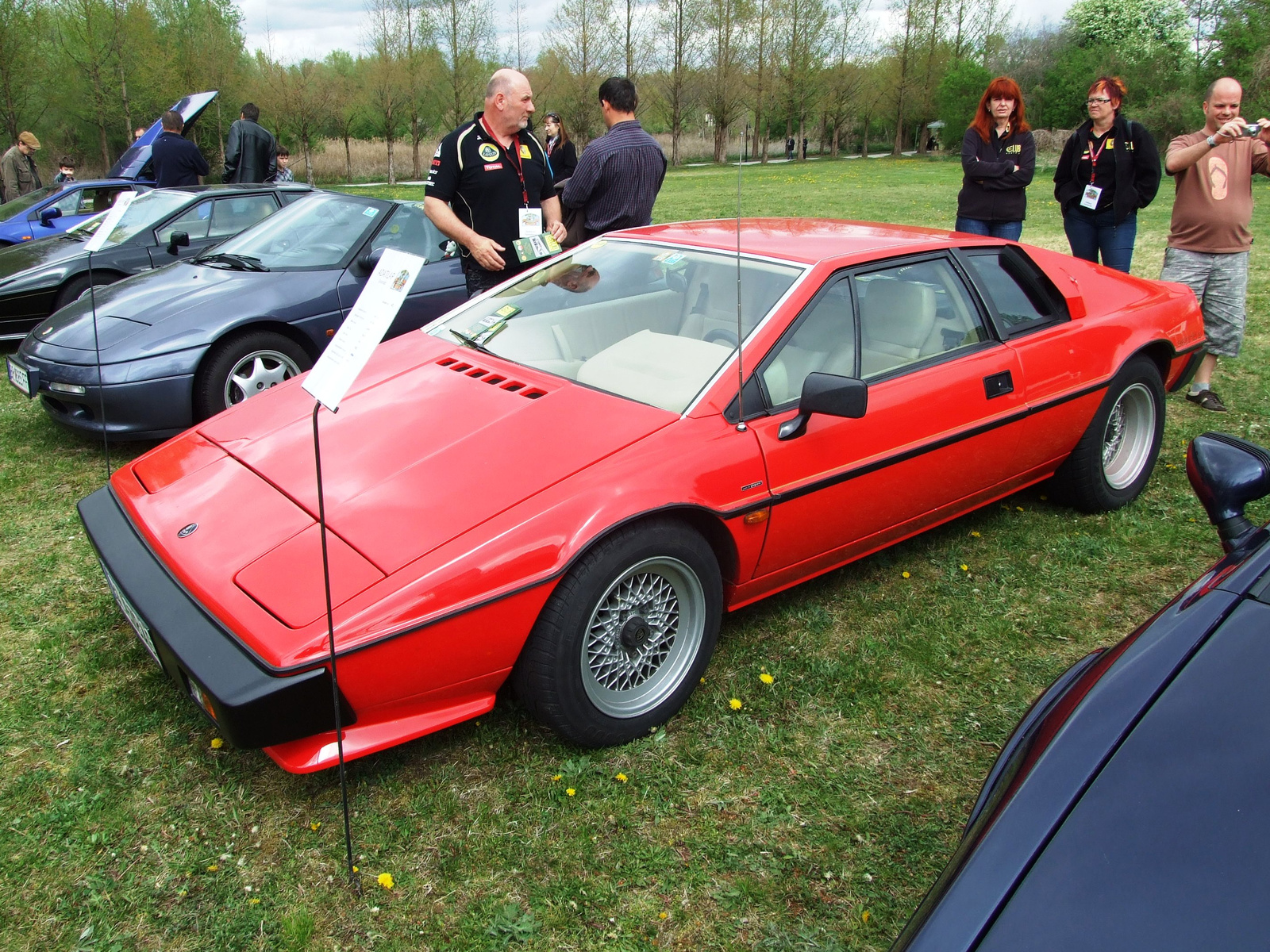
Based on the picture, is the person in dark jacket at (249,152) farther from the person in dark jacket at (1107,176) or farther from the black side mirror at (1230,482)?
the black side mirror at (1230,482)

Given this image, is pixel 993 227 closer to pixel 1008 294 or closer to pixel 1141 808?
pixel 1008 294

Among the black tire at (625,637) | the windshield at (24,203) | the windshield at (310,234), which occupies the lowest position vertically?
the black tire at (625,637)

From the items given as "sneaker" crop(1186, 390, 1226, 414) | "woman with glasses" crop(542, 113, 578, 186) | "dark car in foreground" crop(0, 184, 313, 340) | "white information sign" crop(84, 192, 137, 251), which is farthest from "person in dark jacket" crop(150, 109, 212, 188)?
"sneaker" crop(1186, 390, 1226, 414)

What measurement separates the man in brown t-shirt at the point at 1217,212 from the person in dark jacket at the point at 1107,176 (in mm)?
214

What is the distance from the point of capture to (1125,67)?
107 ft

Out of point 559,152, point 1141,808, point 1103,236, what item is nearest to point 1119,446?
point 1103,236

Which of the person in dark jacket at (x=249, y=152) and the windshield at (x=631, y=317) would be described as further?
the person in dark jacket at (x=249, y=152)

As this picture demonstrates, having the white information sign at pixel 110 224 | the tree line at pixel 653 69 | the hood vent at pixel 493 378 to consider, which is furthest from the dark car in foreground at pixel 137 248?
the tree line at pixel 653 69

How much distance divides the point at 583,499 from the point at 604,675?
543mm

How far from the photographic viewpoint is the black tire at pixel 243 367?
4809 mm

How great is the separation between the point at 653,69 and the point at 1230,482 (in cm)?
4522

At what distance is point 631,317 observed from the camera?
3.27 meters

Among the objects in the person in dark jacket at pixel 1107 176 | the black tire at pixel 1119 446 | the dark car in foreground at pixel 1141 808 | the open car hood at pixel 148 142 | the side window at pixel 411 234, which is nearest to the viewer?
the dark car in foreground at pixel 1141 808

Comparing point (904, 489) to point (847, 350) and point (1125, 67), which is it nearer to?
point (847, 350)
